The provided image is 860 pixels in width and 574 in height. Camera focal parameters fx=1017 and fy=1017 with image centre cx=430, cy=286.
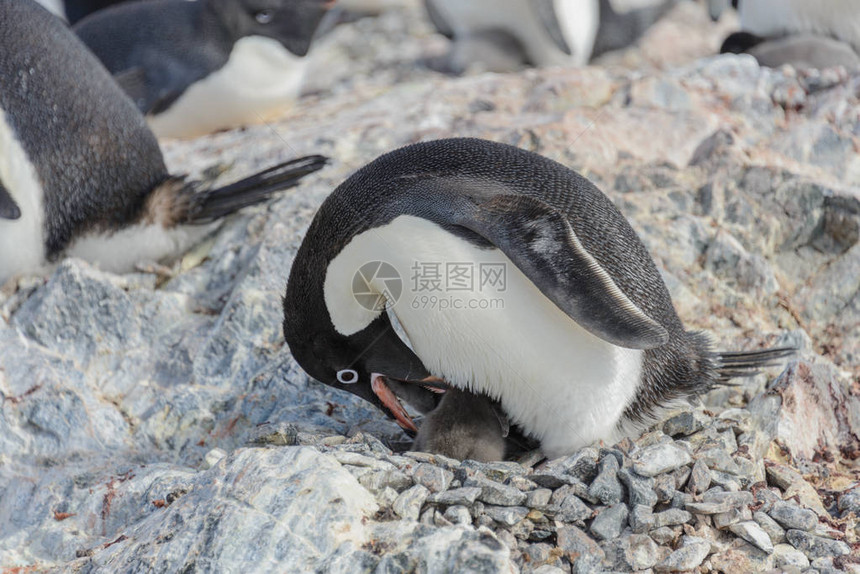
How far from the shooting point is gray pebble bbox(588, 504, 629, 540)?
2.30 m

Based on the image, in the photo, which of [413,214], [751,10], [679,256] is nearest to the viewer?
[413,214]

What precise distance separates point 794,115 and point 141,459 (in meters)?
3.36

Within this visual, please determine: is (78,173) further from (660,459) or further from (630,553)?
(630,553)

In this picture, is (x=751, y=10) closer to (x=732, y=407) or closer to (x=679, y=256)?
(x=679, y=256)

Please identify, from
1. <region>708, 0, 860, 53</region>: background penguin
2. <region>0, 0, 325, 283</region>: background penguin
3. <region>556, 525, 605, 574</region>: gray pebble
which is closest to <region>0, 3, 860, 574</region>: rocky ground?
<region>556, 525, 605, 574</region>: gray pebble

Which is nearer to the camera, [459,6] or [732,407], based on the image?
[732,407]

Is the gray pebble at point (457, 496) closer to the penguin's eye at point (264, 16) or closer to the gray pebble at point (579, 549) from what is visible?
the gray pebble at point (579, 549)

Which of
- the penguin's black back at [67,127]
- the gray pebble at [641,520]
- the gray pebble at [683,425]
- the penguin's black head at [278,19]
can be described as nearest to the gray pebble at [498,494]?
the gray pebble at [641,520]

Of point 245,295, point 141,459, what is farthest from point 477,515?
point 245,295

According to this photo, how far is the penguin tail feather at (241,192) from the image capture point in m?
4.09

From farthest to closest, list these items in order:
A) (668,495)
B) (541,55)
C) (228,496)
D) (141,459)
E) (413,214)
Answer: (541,55) → (141,459) → (413,214) → (668,495) → (228,496)

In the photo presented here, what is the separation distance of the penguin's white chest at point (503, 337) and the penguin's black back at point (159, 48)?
346 centimetres

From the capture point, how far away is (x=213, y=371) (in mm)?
3529

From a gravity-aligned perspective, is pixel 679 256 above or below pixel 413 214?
below
